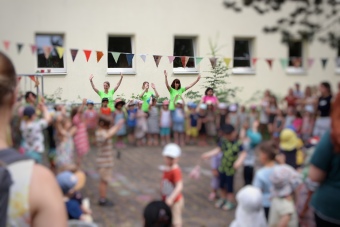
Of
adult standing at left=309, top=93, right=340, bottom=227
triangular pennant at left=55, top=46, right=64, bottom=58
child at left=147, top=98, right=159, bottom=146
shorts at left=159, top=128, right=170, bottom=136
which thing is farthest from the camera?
shorts at left=159, top=128, right=170, bottom=136

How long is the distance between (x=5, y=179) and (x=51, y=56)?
62cm

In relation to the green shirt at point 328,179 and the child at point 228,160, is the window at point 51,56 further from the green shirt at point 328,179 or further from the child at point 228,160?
the child at point 228,160

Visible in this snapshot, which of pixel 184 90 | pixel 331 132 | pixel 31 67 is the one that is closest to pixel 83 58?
pixel 31 67

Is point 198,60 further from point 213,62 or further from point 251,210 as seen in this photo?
point 251,210

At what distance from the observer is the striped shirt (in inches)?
201

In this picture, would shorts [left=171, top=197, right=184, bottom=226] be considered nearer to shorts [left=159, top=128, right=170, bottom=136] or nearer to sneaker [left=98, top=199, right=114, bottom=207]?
sneaker [left=98, top=199, right=114, bottom=207]

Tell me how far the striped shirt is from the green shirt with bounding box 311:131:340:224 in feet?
11.7

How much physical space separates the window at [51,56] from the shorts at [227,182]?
388 cm

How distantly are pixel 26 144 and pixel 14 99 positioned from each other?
4.28 metres

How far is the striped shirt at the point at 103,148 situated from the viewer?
16.8 feet

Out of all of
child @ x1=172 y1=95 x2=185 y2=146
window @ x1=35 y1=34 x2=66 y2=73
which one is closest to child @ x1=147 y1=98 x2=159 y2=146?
child @ x1=172 y1=95 x2=185 y2=146

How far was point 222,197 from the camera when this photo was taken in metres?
5.36

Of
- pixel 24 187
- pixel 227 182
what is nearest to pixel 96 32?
pixel 24 187

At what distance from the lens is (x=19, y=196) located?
2.89 feet
